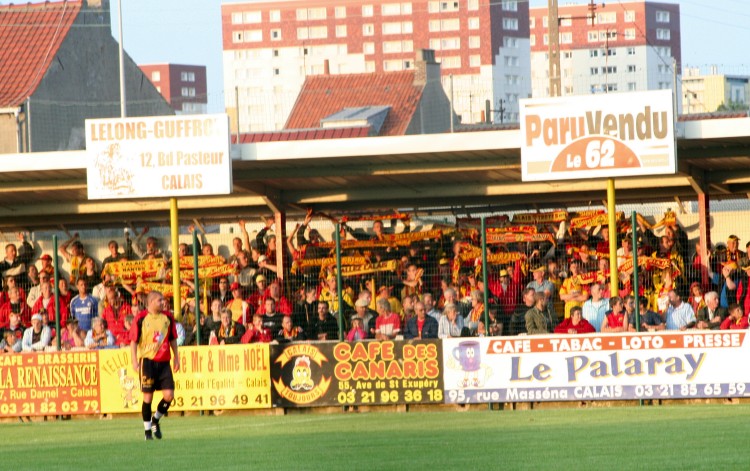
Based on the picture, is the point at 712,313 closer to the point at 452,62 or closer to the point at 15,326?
the point at 15,326

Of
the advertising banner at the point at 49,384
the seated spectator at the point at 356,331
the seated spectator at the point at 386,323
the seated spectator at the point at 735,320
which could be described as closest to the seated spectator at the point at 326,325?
the seated spectator at the point at 356,331

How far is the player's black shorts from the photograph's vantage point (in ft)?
53.0

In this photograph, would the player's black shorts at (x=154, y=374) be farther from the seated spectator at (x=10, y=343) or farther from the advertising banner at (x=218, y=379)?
the seated spectator at (x=10, y=343)

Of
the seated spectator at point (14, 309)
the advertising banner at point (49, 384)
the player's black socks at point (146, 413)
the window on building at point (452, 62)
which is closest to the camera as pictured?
the player's black socks at point (146, 413)

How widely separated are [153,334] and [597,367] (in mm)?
6211

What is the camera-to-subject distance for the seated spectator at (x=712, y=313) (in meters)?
18.6

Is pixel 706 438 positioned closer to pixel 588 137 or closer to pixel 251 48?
pixel 588 137

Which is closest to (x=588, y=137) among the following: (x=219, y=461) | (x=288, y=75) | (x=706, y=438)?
(x=706, y=438)

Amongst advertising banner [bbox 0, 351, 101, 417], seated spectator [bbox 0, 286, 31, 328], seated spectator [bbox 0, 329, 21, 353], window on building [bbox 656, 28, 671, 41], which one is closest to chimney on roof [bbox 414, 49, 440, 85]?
seated spectator [bbox 0, 286, 31, 328]

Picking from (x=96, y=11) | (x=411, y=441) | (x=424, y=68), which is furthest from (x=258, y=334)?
(x=424, y=68)

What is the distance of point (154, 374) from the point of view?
1625 centimetres

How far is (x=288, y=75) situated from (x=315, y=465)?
150 m

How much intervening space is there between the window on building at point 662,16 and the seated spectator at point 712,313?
170 m

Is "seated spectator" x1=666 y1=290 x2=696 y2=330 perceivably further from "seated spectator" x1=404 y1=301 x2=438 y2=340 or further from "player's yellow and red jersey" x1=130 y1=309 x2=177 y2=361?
"player's yellow and red jersey" x1=130 y1=309 x2=177 y2=361
